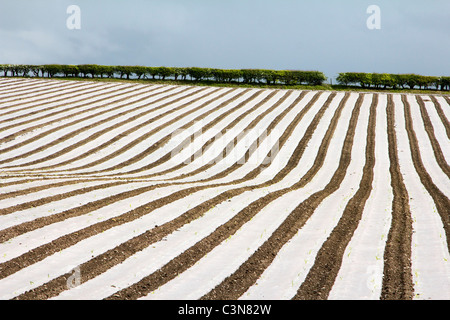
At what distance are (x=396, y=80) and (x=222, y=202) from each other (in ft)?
140

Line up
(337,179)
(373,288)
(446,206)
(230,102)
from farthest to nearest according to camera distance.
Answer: (230,102) → (337,179) → (446,206) → (373,288)

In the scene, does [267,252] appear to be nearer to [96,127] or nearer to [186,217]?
[186,217]

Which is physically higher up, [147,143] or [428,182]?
[147,143]

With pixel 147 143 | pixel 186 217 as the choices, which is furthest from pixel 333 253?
pixel 147 143

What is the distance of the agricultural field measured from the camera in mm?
8570

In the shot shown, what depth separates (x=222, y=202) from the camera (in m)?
14.3

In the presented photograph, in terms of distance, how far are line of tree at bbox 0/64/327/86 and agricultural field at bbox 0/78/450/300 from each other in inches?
717

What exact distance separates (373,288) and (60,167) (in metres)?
18.4

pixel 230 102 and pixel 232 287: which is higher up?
pixel 230 102

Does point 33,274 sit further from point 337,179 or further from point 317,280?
point 337,179

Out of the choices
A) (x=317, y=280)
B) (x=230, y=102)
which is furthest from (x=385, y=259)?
(x=230, y=102)

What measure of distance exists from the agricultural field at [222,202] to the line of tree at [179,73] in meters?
18.2

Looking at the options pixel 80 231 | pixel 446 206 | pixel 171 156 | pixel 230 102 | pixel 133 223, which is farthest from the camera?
pixel 230 102
